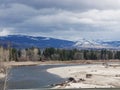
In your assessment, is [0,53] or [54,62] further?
[54,62]

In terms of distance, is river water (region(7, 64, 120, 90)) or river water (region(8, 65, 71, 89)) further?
river water (region(8, 65, 71, 89))

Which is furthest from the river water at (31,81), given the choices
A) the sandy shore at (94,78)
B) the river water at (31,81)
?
the sandy shore at (94,78)

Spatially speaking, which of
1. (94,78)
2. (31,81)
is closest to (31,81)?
(31,81)

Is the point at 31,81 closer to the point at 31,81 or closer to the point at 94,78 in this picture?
the point at 31,81

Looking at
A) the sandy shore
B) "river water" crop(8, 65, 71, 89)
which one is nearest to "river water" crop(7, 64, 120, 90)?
"river water" crop(8, 65, 71, 89)

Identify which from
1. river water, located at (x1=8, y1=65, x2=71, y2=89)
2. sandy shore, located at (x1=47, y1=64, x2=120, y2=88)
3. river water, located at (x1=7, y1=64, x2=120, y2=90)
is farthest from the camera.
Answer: river water, located at (x1=8, y1=65, x2=71, y2=89)

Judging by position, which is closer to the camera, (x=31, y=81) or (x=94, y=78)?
(x=31, y=81)

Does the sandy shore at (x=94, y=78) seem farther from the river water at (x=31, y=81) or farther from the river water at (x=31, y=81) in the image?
the river water at (x=31, y=81)

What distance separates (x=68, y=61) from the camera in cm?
19175

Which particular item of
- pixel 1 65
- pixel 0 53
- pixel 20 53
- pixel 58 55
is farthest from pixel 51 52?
pixel 1 65

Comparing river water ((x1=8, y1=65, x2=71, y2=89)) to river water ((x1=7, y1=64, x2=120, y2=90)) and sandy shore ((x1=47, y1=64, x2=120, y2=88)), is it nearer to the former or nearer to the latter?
river water ((x1=7, y1=64, x2=120, y2=90))

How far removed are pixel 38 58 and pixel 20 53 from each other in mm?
12154

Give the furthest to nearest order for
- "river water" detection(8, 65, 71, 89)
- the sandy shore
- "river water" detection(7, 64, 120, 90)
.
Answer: "river water" detection(8, 65, 71, 89)
the sandy shore
"river water" detection(7, 64, 120, 90)

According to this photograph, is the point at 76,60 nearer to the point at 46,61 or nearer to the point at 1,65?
the point at 46,61
